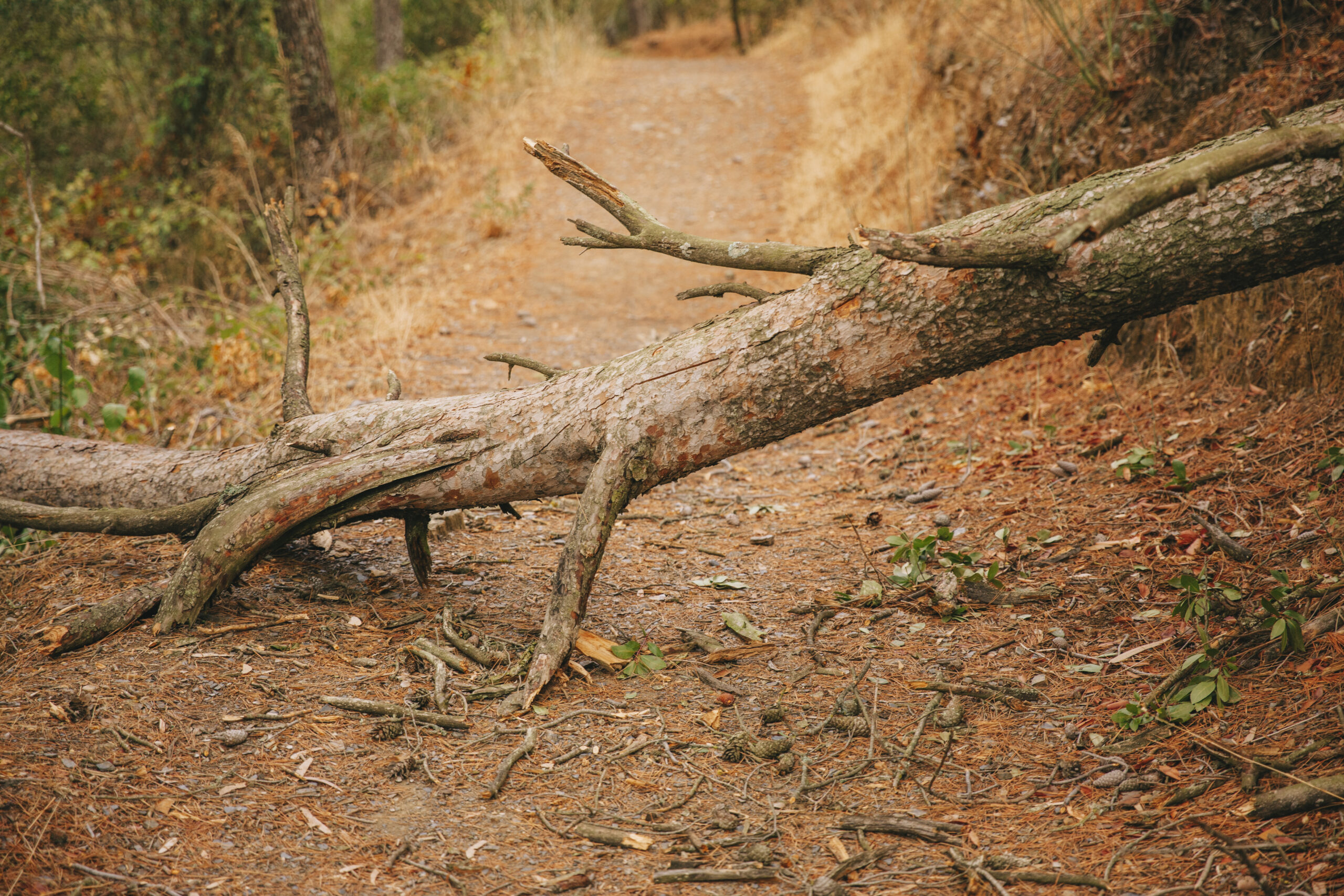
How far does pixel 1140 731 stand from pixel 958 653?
649mm

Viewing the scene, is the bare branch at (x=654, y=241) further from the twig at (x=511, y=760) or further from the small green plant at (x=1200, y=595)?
the twig at (x=511, y=760)

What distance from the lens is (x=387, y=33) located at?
1180 centimetres

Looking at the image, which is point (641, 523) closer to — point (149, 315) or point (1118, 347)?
point (1118, 347)

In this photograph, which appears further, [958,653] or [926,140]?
[926,140]

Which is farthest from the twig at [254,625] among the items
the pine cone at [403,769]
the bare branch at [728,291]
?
the bare branch at [728,291]

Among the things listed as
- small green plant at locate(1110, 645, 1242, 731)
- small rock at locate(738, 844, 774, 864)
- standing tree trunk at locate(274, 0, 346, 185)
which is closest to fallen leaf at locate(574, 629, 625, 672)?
small rock at locate(738, 844, 774, 864)

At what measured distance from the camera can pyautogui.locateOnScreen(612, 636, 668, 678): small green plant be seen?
2795mm

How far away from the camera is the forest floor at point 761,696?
75.9 inches

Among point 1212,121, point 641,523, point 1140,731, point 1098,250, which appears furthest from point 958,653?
point 1212,121

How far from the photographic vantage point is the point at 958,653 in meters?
2.85

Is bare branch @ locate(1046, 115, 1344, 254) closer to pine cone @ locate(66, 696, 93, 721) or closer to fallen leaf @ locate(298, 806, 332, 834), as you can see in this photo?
fallen leaf @ locate(298, 806, 332, 834)

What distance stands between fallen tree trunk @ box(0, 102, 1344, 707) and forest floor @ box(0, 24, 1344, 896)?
1.15 ft

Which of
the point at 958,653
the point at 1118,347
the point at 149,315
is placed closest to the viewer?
the point at 958,653

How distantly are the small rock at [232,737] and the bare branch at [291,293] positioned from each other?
5.25 ft
